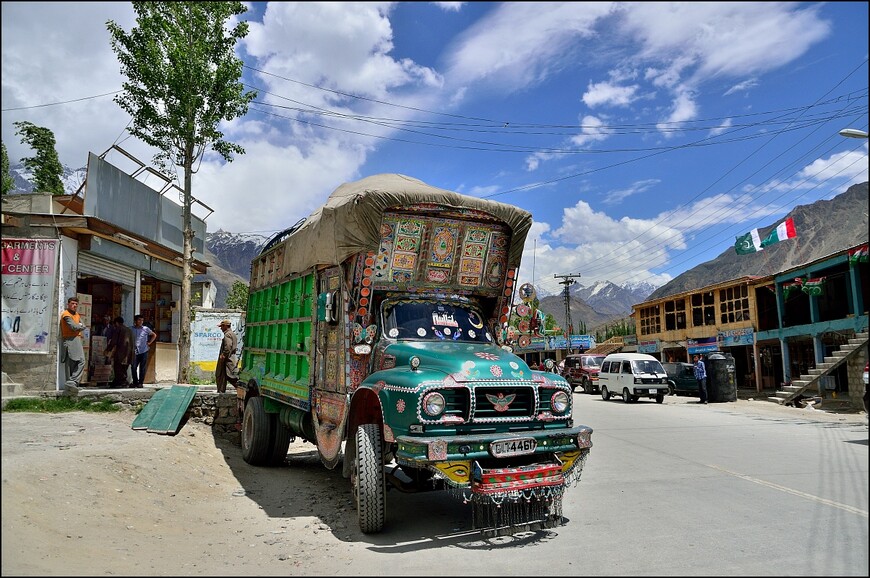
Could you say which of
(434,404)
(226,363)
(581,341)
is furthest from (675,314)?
(434,404)

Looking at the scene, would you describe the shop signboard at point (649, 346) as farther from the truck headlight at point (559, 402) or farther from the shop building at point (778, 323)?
the truck headlight at point (559, 402)

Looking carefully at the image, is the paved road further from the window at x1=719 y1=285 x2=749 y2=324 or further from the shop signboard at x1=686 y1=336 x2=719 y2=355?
the shop signboard at x1=686 y1=336 x2=719 y2=355

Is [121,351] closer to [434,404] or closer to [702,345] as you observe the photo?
[434,404]

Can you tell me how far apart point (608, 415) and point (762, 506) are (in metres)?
12.3

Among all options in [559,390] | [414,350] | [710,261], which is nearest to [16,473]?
[414,350]

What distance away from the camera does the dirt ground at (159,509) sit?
4461mm

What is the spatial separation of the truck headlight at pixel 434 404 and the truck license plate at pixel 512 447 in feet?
1.88

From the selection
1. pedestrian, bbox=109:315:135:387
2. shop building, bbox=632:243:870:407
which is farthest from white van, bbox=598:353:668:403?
pedestrian, bbox=109:315:135:387

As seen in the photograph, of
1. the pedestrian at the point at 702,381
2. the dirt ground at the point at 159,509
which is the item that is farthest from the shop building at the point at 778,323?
the dirt ground at the point at 159,509

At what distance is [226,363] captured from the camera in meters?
13.1

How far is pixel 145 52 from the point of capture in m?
14.2

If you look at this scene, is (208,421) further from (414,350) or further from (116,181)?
(414,350)

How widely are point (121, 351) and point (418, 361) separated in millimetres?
10424

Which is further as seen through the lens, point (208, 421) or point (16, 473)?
point (208, 421)
